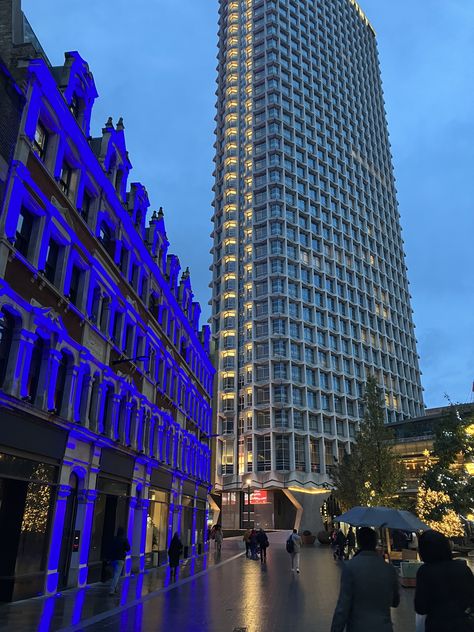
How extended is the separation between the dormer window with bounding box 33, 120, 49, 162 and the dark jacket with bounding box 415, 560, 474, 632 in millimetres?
15525

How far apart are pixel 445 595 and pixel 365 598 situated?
0.73 m

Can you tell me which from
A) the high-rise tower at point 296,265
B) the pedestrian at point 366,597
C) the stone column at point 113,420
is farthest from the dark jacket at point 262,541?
the high-rise tower at point 296,265

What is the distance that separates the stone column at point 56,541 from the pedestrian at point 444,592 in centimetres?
1322

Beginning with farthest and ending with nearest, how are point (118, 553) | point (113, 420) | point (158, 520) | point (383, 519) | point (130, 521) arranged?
1. point (158, 520)
2. point (130, 521)
3. point (113, 420)
4. point (118, 553)
5. point (383, 519)

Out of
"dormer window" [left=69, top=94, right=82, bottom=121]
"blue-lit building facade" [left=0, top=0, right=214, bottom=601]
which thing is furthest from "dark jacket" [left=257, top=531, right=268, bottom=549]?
"dormer window" [left=69, top=94, right=82, bottom=121]

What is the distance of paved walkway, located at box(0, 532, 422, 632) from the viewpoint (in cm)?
1075

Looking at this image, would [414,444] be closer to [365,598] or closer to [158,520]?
[158,520]

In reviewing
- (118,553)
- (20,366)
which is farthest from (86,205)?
(118,553)

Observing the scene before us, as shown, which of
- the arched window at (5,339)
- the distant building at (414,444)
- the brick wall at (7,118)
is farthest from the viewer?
the distant building at (414,444)

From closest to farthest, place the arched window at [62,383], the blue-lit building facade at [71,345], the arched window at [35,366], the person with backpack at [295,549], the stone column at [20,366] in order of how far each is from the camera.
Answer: the stone column at [20,366] < the blue-lit building facade at [71,345] < the arched window at [35,366] < the arched window at [62,383] < the person with backpack at [295,549]

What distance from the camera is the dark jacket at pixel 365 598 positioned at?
15.9ft

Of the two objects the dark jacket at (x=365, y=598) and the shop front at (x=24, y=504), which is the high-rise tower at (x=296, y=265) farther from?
the dark jacket at (x=365, y=598)

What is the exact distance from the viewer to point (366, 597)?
493 centimetres

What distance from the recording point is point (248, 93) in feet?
291
